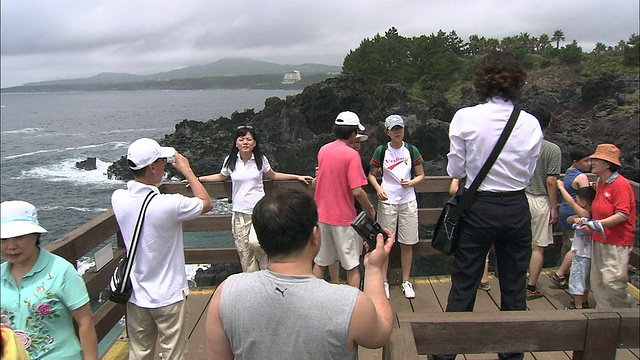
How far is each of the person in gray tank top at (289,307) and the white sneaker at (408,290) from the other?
2.46 m

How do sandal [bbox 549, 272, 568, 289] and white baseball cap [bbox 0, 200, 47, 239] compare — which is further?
sandal [bbox 549, 272, 568, 289]

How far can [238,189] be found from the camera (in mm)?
3494

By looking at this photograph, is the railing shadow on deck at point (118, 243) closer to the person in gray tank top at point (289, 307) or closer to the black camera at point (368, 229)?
the black camera at point (368, 229)

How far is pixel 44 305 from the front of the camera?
1739 mm

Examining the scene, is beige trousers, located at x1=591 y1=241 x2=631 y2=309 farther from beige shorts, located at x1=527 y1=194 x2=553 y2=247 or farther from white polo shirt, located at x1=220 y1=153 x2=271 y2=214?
white polo shirt, located at x1=220 y1=153 x2=271 y2=214

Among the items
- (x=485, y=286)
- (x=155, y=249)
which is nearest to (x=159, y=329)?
(x=155, y=249)

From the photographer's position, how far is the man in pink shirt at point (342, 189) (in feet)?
10.5

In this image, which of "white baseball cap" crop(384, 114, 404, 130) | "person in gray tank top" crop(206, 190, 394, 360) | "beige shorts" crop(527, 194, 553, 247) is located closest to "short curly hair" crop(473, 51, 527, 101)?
"white baseball cap" crop(384, 114, 404, 130)

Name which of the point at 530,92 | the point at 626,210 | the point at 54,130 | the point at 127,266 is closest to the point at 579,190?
the point at 626,210

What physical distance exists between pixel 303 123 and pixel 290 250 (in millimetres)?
30849

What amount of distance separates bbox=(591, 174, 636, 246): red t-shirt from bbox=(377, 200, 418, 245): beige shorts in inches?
49.8

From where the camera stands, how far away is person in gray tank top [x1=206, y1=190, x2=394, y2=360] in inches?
51.4

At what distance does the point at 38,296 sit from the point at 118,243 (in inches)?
69.2

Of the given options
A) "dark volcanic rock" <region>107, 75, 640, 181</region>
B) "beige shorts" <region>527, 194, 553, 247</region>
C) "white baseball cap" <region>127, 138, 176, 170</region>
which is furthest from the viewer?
"dark volcanic rock" <region>107, 75, 640, 181</region>
